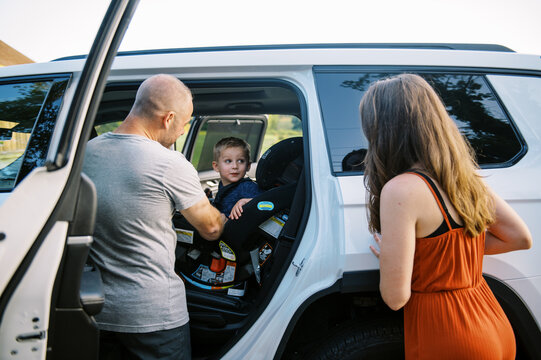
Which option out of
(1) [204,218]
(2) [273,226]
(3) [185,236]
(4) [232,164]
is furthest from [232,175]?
(1) [204,218]

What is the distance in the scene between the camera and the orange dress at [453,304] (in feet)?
3.67

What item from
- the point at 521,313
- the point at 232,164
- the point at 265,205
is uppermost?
the point at 232,164

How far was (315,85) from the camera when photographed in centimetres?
166

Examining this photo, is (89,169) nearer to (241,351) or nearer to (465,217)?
(241,351)

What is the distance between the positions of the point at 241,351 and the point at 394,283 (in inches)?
30.0

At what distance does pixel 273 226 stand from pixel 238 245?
0.77ft

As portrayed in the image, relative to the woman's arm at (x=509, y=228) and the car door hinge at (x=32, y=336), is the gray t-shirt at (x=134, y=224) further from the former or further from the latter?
the woman's arm at (x=509, y=228)

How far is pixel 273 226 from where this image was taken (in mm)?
2051

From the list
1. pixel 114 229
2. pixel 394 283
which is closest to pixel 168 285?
pixel 114 229

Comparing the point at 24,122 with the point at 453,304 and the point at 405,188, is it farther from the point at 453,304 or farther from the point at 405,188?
the point at 453,304

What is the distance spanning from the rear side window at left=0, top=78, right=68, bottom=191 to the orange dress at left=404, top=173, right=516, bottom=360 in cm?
171

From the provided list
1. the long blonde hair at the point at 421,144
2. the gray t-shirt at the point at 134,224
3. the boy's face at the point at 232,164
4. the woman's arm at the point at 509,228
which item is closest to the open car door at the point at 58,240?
the gray t-shirt at the point at 134,224

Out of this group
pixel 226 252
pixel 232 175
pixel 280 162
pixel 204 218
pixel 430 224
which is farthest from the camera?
pixel 232 175

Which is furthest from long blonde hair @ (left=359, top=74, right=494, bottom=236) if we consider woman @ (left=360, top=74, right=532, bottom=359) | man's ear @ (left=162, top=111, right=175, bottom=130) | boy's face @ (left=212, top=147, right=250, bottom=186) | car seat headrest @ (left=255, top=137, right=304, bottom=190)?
boy's face @ (left=212, top=147, right=250, bottom=186)
